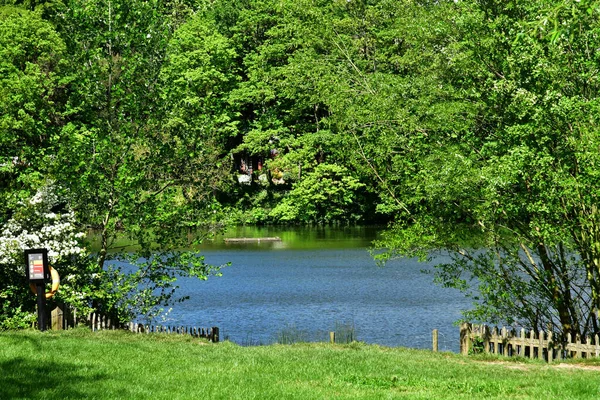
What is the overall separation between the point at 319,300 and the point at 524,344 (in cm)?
1511

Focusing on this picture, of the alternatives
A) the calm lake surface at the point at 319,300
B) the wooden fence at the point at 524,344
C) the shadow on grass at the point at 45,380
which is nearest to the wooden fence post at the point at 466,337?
the wooden fence at the point at 524,344

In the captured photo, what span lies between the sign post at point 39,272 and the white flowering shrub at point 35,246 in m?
1.73

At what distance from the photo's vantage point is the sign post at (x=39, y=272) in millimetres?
17875

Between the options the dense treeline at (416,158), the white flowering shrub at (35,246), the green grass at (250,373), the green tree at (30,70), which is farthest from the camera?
the green tree at (30,70)

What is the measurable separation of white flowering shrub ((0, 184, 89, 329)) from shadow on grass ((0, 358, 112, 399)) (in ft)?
21.4

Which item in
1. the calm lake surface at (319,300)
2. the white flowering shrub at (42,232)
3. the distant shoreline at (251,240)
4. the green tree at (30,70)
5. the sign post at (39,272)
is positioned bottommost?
the calm lake surface at (319,300)

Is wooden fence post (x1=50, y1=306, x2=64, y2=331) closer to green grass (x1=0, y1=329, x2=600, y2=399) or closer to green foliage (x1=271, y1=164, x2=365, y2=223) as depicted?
green grass (x1=0, y1=329, x2=600, y2=399)

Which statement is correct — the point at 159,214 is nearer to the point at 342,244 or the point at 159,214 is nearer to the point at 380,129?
the point at 380,129

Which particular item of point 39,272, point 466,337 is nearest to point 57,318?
point 39,272

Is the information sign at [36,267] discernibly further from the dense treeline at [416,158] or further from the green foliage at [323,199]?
the green foliage at [323,199]

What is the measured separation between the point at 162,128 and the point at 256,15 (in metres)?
47.5

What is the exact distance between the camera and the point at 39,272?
706 inches

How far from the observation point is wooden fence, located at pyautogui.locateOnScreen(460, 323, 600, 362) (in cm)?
1784

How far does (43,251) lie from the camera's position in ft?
59.3
